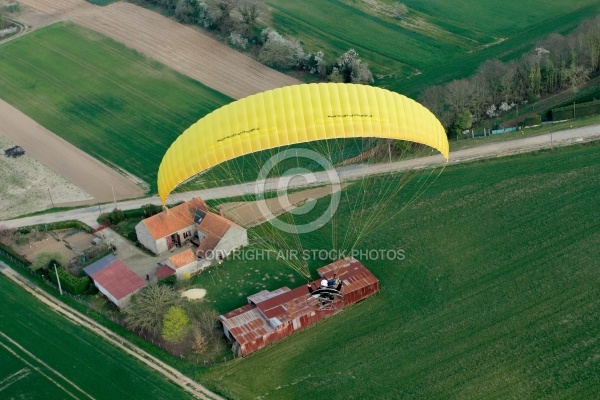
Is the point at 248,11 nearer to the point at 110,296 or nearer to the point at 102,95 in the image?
the point at 102,95

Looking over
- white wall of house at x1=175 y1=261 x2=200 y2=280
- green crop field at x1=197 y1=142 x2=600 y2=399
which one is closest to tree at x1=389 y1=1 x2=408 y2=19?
green crop field at x1=197 y1=142 x2=600 y2=399

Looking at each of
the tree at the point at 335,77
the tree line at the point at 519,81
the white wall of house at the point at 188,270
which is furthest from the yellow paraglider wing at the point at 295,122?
the tree at the point at 335,77

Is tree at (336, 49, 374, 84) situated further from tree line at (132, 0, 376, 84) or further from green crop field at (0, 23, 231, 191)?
green crop field at (0, 23, 231, 191)

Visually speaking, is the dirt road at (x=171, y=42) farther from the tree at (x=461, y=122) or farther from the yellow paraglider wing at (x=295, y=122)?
the yellow paraglider wing at (x=295, y=122)

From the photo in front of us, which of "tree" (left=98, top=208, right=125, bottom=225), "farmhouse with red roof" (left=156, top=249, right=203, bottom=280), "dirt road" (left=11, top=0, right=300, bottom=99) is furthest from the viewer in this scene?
"dirt road" (left=11, top=0, right=300, bottom=99)

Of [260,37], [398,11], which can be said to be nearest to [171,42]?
[260,37]
